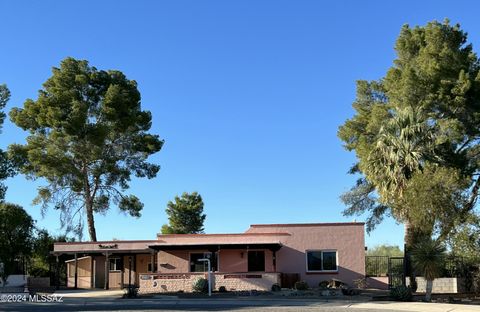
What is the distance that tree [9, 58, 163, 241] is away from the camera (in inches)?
1692

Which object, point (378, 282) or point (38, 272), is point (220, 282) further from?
point (38, 272)

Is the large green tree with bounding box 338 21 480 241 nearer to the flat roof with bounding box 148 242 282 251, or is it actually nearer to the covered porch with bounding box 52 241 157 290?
the flat roof with bounding box 148 242 282 251

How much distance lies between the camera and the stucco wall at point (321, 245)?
3541cm

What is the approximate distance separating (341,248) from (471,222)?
8.14 m

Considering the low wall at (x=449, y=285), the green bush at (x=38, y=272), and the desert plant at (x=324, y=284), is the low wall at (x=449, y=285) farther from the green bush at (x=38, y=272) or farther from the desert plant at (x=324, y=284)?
the green bush at (x=38, y=272)

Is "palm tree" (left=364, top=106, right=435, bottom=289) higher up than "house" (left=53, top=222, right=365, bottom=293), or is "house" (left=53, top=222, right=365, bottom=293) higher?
"palm tree" (left=364, top=106, right=435, bottom=289)

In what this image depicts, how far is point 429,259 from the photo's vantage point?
2711cm

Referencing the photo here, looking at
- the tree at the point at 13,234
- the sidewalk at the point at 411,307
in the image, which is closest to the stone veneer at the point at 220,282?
the sidewalk at the point at 411,307

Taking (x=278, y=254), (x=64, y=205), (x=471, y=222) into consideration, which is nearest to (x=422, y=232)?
(x=471, y=222)

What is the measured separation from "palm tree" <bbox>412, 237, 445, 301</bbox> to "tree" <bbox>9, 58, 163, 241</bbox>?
24.9 m

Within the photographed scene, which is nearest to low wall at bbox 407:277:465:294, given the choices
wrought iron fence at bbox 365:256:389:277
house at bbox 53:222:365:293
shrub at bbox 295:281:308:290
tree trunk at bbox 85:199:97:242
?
house at bbox 53:222:365:293

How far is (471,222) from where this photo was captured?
3042 cm

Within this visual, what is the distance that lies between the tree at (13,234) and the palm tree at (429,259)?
88.6 ft

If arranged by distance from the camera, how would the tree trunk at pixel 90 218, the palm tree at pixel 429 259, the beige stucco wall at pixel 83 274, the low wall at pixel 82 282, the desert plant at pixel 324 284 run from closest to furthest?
the palm tree at pixel 429 259, the desert plant at pixel 324 284, the low wall at pixel 82 282, the beige stucco wall at pixel 83 274, the tree trunk at pixel 90 218
